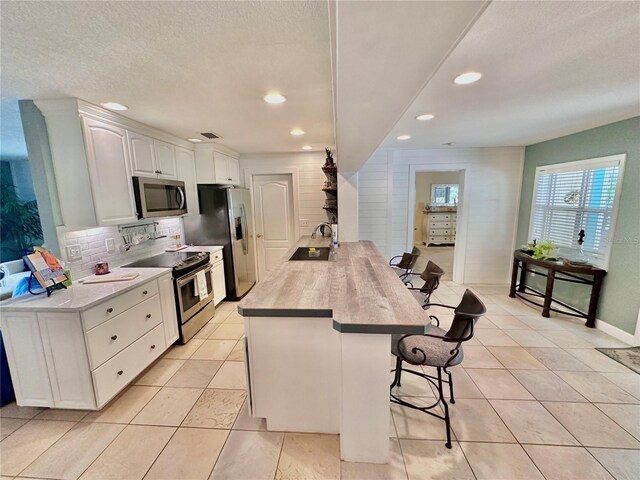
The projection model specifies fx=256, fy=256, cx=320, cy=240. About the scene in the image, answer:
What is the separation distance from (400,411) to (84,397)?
2.25m

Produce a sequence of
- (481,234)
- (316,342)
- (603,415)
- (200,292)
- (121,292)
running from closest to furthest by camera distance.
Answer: (316,342) < (603,415) < (121,292) < (200,292) < (481,234)

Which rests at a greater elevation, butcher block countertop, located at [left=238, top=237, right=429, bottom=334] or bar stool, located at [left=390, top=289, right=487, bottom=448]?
butcher block countertop, located at [left=238, top=237, right=429, bottom=334]

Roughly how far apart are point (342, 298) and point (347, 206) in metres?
2.19

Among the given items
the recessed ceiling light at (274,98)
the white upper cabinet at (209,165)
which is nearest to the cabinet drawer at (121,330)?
the white upper cabinet at (209,165)

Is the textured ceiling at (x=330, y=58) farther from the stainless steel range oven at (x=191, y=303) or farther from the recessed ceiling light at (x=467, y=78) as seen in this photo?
the stainless steel range oven at (x=191, y=303)

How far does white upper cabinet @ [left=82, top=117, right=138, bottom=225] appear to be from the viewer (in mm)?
2111

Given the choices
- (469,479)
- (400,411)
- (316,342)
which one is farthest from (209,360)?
(469,479)

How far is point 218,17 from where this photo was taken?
3.56 ft

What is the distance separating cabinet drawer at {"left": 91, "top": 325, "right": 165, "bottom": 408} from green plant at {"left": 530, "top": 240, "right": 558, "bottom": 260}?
4.58m

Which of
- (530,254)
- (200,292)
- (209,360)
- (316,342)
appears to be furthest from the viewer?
(530,254)

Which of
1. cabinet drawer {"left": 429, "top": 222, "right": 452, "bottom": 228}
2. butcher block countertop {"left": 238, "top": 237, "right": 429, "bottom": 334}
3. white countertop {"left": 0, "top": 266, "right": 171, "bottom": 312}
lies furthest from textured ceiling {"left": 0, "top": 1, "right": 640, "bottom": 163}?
cabinet drawer {"left": 429, "top": 222, "right": 452, "bottom": 228}

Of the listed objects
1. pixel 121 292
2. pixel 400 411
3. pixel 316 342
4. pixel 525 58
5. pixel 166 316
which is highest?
pixel 525 58

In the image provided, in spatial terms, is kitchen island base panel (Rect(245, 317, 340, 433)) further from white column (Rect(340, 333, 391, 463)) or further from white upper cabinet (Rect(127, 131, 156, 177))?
white upper cabinet (Rect(127, 131, 156, 177))

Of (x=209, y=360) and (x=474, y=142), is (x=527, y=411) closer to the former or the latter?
(x=209, y=360)
